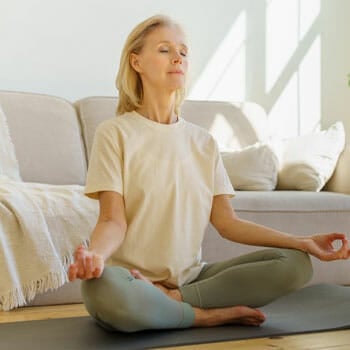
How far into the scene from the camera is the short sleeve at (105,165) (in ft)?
5.43

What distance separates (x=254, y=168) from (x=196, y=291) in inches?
49.6

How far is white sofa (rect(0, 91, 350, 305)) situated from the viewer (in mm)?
2500

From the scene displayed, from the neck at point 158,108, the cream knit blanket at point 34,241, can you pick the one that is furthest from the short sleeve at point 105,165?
the cream knit blanket at point 34,241

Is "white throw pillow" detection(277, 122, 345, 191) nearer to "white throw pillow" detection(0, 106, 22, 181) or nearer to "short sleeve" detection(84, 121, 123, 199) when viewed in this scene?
"white throw pillow" detection(0, 106, 22, 181)

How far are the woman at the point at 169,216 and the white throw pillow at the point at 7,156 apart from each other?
3.48 ft

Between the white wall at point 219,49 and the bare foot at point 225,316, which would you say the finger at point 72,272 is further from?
the white wall at point 219,49

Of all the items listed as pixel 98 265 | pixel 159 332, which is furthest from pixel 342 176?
pixel 98 265

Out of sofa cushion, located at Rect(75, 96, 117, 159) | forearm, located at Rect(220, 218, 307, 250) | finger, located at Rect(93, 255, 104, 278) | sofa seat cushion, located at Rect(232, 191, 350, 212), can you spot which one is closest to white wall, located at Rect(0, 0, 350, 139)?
sofa cushion, located at Rect(75, 96, 117, 159)

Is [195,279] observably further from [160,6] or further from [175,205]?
[160,6]

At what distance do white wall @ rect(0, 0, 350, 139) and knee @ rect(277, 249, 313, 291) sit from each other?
6.56 ft

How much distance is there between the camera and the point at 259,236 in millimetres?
1730

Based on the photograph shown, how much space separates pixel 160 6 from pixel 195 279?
214 cm

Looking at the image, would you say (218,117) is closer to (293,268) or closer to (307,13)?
(307,13)

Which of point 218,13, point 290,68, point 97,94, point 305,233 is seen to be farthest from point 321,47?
point 305,233
